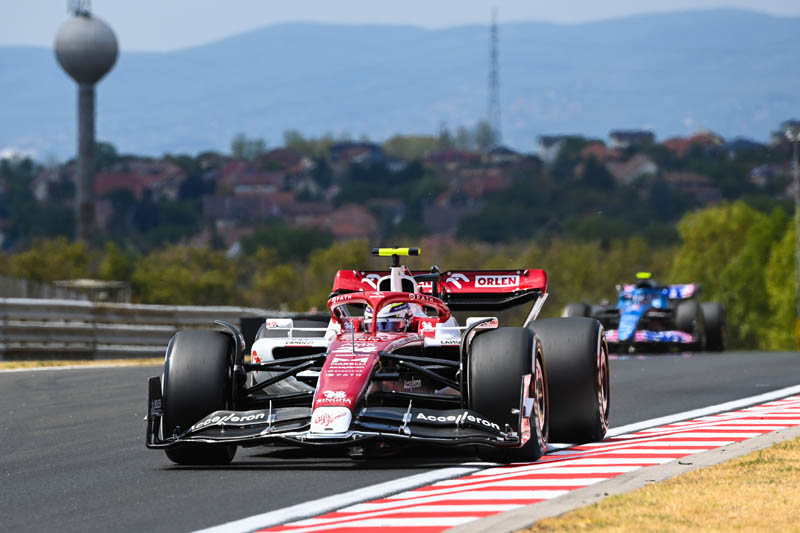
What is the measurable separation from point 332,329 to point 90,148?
422 ft

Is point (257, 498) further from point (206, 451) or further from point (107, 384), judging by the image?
point (107, 384)

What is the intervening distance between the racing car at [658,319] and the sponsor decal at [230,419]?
2255 centimetres

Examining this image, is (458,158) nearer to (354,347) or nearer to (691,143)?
(691,143)

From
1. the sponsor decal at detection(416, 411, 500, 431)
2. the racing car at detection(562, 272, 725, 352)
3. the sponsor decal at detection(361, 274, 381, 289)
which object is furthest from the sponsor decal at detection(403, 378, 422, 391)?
the racing car at detection(562, 272, 725, 352)

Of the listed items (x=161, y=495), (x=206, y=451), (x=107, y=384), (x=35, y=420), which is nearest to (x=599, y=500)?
(x=161, y=495)

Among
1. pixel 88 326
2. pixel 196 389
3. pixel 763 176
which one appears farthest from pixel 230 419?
pixel 763 176

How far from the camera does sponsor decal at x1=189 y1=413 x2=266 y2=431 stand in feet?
32.8

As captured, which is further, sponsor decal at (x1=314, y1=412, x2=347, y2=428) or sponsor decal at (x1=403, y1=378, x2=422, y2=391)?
sponsor decal at (x1=403, y1=378, x2=422, y2=391)

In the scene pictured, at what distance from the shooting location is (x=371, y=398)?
10172 millimetres

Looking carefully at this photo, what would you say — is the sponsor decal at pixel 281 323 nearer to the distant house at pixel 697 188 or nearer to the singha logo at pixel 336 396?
the singha logo at pixel 336 396

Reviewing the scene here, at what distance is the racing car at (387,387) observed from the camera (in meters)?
9.73

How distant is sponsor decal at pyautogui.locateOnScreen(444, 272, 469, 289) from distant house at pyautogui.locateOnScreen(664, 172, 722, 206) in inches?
5707

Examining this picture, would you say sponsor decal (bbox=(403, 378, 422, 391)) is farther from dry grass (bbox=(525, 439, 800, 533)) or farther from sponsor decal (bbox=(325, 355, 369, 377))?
dry grass (bbox=(525, 439, 800, 533))

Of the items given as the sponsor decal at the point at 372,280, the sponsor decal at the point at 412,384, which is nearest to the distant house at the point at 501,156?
the sponsor decal at the point at 372,280
